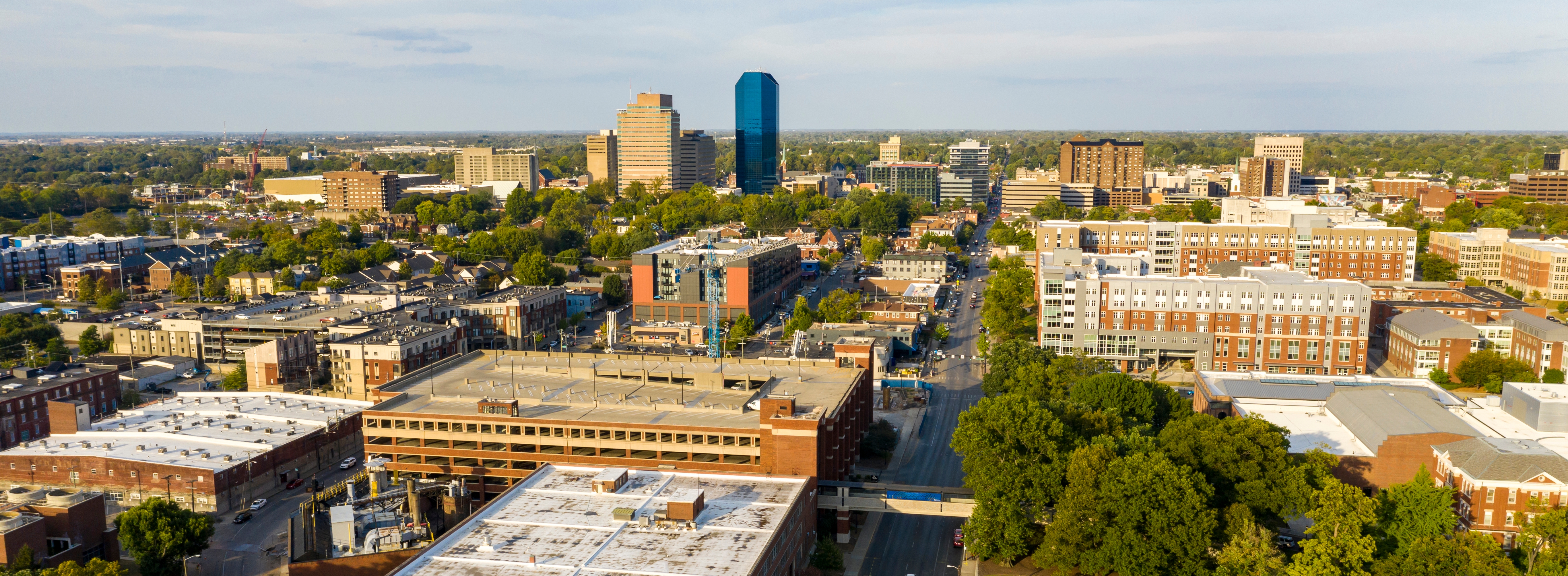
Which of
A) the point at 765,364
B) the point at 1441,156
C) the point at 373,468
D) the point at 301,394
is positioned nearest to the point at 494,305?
the point at 301,394

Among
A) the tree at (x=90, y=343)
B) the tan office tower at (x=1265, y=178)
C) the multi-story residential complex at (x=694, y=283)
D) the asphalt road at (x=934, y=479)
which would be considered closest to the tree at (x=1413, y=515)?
the asphalt road at (x=934, y=479)

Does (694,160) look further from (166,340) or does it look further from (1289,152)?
(166,340)

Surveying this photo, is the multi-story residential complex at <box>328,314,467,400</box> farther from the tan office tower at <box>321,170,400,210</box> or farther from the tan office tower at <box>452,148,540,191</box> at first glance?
the tan office tower at <box>452,148,540,191</box>

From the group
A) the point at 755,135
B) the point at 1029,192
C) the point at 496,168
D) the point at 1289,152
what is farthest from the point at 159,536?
the point at 1289,152

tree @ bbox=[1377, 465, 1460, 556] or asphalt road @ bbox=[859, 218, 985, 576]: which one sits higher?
tree @ bbox=[1377, 465, 1460, 556]

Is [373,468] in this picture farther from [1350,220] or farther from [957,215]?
[957,215]

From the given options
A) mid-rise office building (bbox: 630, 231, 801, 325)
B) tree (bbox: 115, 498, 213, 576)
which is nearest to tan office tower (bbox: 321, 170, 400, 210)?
mid-rise office building (bbox: 630, 231, 801, 325)

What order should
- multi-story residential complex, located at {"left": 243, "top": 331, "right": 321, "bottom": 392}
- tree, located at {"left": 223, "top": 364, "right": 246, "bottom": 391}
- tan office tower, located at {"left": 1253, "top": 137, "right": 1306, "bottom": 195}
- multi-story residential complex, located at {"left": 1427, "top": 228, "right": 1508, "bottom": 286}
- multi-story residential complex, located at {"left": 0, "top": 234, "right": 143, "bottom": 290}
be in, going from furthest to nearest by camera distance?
tan office tower, located at {"left": 1253, "top": 137, "right": 1306, "bottom": 195} < multi-story residential complex, located at {"left": 0, "top": 234, "right": 143, "bottom": 290} < multi-story residential complex, located at {"left": 1427, "top": 228, "right": 1508, "bottom": 286} < tree, located at {"left": 223, "top": 364, "right": 246, "bottom": 391} < multi-story residential complex, located at {"left": 243, "top": 331, "right": 321, "bottom": 392}

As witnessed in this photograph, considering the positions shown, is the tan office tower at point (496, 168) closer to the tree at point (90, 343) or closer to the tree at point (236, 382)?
the tree at point (90, 343)
